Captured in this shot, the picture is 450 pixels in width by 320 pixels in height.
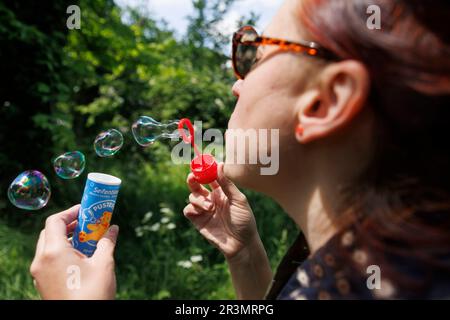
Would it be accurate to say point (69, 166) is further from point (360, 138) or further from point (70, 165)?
point (360, 138)

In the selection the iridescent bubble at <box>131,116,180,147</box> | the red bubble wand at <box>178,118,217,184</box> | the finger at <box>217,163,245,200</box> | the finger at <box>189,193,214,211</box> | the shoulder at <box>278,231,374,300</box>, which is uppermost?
the iridescent bubble at <box>131,116,180,147</box>

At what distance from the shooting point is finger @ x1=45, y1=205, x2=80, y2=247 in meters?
1.22

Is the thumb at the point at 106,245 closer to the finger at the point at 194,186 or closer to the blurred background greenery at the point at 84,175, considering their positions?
the finger at the point at 194,186

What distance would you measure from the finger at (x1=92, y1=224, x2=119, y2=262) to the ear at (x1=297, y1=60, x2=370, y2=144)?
2.03 ft

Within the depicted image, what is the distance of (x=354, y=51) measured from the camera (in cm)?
92

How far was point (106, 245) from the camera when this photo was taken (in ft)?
4.12

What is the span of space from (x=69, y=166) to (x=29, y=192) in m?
0.22

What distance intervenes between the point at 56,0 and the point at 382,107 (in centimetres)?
380

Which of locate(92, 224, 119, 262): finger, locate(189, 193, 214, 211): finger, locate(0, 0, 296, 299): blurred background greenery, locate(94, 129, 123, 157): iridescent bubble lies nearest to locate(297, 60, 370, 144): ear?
locate(92, 224, 119, 262): finger

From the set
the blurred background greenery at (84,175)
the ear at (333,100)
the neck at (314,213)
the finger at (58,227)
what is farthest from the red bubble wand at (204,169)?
the blurred background greenery at (84,175)

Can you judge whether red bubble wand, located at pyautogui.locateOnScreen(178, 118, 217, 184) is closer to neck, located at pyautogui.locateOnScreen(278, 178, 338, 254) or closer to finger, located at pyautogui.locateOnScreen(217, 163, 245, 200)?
finger, located at pyautogui.locateOnScreen(217, 163, 245, 200)

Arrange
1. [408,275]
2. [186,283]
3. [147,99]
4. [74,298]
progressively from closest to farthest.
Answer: [408,275] < [74,298] < [186,283] < [147,99]

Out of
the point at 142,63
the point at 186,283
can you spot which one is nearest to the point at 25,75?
the point at 142,63
